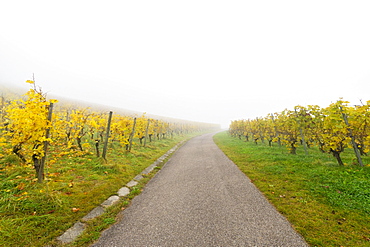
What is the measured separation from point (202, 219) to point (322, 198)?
4.45m

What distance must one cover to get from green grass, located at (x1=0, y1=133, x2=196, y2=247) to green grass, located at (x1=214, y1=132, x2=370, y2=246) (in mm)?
5644

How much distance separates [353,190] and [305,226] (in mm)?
3271

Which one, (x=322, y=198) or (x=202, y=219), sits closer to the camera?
(x=202, y=219)

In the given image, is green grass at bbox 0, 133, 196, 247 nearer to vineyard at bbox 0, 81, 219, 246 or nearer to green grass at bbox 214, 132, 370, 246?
vineyard at bbox 0, 81, 219, 246

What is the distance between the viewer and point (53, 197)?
5.07m

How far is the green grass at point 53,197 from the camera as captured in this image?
378 centimetres

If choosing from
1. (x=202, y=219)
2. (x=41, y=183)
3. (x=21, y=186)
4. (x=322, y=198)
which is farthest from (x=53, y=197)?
(x=322, y=198)

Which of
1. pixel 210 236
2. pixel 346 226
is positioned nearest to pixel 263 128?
pixel 346 226

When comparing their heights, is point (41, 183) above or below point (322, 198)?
below

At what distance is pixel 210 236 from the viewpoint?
3.70 m

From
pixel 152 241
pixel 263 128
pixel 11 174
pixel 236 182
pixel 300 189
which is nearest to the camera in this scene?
pixel 152 241

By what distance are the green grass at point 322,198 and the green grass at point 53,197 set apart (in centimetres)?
564

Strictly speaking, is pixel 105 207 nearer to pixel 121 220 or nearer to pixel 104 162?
pixel 121 220

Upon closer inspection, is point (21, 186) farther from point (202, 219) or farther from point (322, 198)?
point (322, 198)
